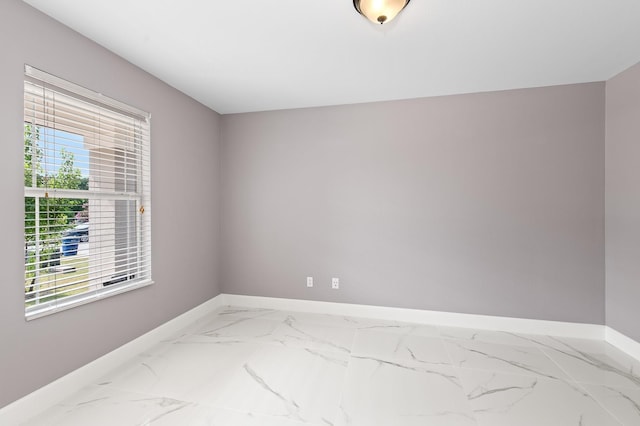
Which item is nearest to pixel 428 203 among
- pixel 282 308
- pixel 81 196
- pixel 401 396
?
pixel 401 396

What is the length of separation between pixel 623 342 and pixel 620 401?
0.94 meters

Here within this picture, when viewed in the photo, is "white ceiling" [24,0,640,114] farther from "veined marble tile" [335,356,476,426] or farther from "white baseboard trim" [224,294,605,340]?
"veined marble tile" [335,356,476,426]

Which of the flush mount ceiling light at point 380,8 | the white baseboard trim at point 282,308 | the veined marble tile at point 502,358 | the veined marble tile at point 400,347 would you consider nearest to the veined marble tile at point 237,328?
the white baseboard trim at point 282,308

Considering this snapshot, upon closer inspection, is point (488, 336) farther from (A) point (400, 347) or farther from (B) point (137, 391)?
(B) point (137, 391)

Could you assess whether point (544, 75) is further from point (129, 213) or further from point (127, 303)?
point (127, 303)

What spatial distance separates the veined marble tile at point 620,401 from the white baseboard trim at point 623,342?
0.56m

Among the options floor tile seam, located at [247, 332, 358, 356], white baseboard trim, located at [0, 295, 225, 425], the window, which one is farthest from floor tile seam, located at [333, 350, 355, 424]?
the window

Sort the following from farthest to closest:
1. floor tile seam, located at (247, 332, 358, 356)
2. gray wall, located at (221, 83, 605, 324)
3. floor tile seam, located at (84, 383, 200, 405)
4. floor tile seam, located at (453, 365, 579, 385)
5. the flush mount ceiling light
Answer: gray wall, located at (221, 83, 605, 324) < floor tile seam, located at (247, 332, 358, 356) < floor tile seam, located at (453, 365, 579, 385) < floor tile seam, located at (84, 383, 200, 405) < the flush mount ceiling light

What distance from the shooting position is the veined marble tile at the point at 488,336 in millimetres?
2498

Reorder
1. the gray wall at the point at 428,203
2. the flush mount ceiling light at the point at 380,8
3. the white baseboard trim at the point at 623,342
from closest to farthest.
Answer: the flush mount ceiling light at the point at 380,8 < the white baseboard trim at the point at 623,342 < the gray wall at the point at 428,203

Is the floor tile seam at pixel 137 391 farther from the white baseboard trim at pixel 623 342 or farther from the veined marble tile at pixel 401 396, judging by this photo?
the white baseboard trim at pixel 623 342

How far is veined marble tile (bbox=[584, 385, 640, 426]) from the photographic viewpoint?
160 cm

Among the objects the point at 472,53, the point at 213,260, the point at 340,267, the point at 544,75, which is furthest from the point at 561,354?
the point at 213,260

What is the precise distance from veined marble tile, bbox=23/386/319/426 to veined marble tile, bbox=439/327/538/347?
1782mm
